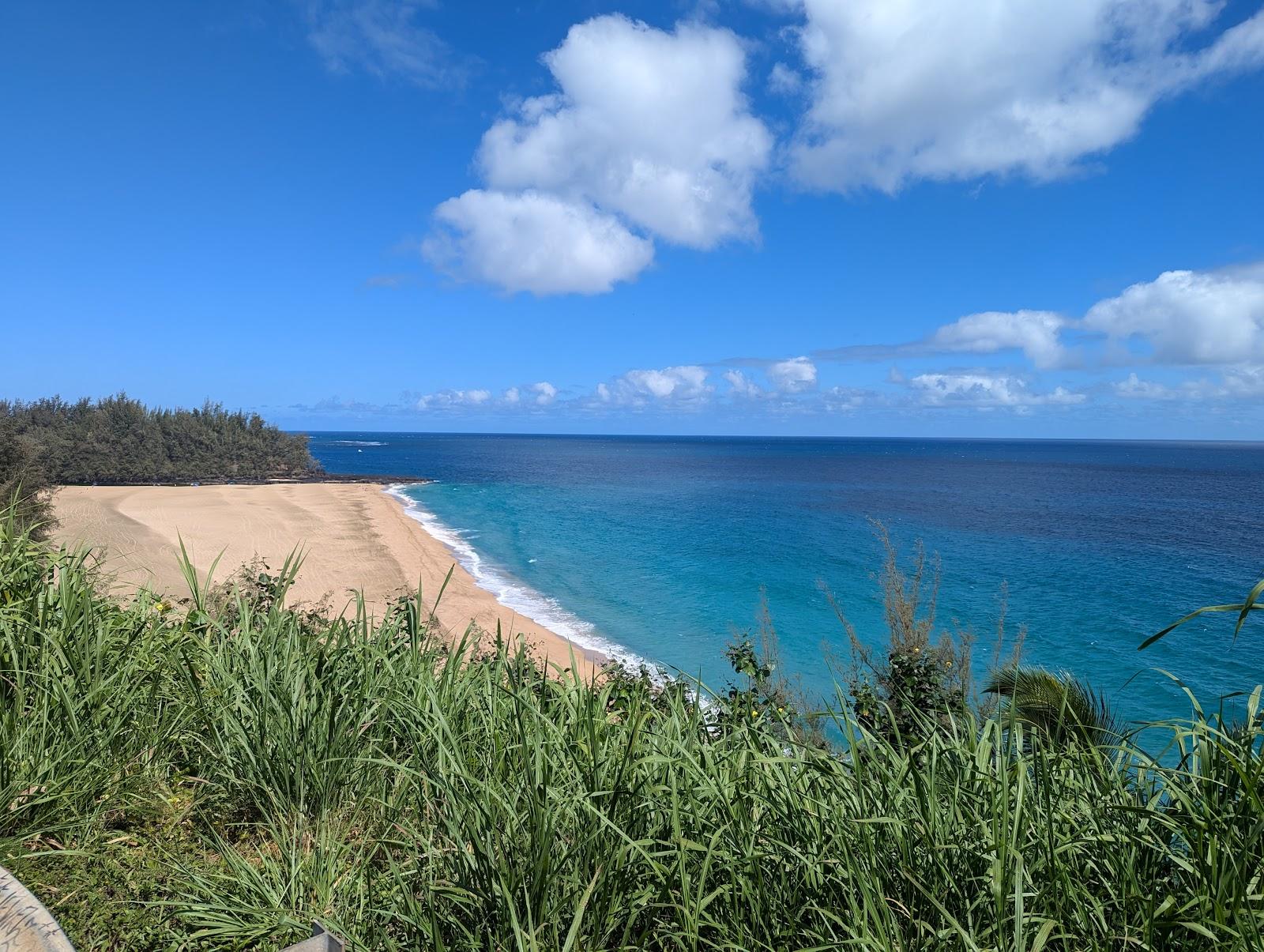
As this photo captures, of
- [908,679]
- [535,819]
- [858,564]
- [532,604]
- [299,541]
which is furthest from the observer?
[858,564]

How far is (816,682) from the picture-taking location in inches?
656

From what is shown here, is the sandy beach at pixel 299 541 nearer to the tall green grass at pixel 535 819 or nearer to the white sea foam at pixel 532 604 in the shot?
the white sea foam at pixel 532 604

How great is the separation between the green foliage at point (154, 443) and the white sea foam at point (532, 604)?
108ft

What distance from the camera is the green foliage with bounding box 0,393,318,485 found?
179ft

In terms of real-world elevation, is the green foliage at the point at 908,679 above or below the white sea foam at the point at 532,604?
above

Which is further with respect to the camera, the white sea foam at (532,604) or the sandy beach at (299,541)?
the sandy beach at (299,541)

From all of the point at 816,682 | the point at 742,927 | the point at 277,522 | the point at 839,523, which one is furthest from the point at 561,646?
the point at 839,523

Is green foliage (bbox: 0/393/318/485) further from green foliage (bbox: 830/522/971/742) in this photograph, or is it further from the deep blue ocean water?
green foliage (bbox: 830/522/971/742)

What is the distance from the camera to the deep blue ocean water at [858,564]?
1909 cm

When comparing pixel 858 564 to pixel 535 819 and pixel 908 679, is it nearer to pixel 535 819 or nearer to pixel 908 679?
pixel 908 679

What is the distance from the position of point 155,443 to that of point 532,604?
170ft

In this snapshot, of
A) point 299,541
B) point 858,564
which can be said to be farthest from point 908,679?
point 858,564

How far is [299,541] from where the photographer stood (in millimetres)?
25547

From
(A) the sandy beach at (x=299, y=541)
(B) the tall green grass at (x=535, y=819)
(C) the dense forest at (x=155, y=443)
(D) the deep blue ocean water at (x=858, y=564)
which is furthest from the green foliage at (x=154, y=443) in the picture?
(B) the tall green grass at (x=535, y=819)
